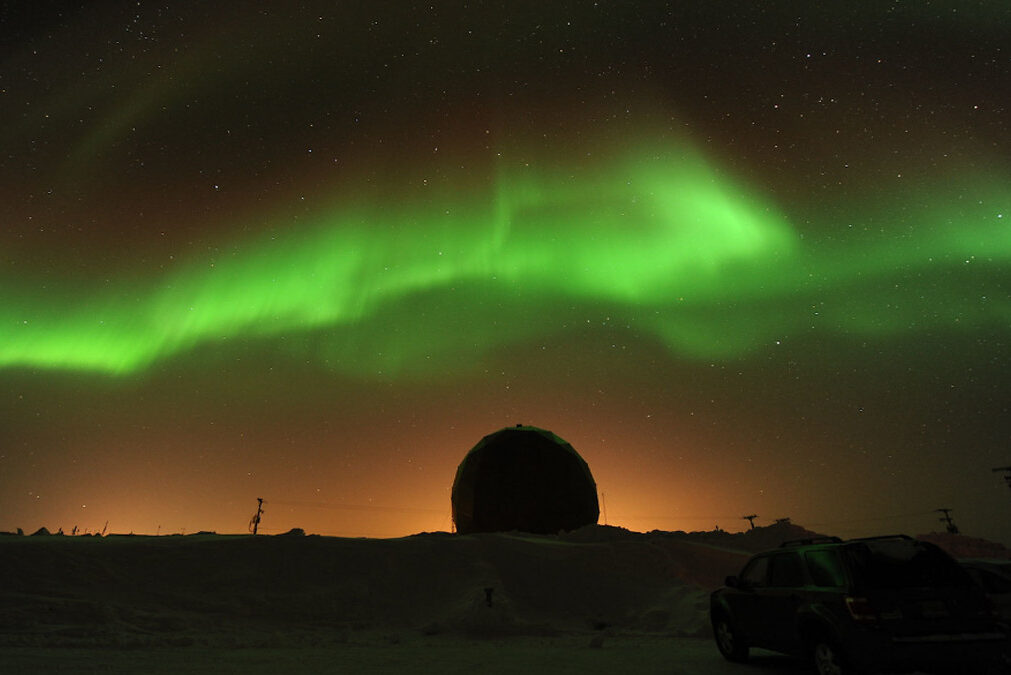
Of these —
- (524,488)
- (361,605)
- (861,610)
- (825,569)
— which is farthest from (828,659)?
(524,488)

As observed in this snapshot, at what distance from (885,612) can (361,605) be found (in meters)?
12.7

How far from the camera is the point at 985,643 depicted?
19.7ft

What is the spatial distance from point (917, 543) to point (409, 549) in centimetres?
1517

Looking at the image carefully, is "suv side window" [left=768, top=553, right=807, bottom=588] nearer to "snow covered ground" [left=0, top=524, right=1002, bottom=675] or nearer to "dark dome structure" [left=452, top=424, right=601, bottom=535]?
"snow covered ground" [left=0, top=524, right=1002, bottom=675]

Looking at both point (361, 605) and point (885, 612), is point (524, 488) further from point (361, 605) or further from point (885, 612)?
point (885, 612)

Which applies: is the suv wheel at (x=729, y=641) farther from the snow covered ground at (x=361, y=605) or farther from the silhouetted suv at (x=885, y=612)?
the silhouetted suv at (x=885, y=612)

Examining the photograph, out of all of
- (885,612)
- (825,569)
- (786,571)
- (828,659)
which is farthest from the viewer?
(786,571)

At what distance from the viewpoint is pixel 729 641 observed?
351 inches

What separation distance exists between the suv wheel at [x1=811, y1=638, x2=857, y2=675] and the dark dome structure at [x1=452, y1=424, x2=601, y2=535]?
A: 75.9 ft

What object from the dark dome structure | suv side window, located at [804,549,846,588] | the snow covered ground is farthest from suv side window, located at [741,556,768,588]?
the dark dome structure

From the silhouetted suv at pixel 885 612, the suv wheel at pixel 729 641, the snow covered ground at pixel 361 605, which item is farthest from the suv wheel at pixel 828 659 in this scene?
the suv wheel at pixel 729 641

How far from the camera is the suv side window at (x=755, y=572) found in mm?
8398

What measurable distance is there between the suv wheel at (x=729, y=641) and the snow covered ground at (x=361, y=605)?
0.36 m

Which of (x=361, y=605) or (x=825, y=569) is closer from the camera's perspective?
(x=825, y=569)
